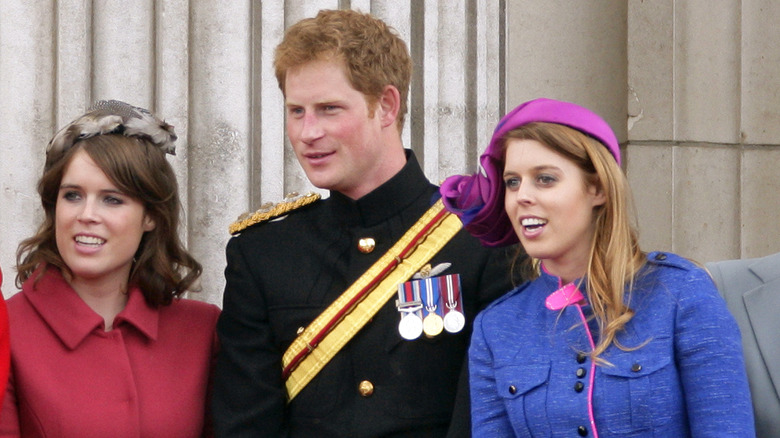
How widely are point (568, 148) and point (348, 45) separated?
2.46ft

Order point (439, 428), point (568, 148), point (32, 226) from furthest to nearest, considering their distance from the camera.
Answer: point (32, 226) → point (439, 428) → point (568, 148)

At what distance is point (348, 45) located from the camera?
11.7 feet

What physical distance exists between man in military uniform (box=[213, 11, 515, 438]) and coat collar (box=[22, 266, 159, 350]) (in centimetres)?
24

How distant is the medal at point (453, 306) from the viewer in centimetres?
348

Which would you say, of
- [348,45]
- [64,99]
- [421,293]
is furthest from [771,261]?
[64,99]

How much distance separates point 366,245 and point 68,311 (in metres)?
0.84

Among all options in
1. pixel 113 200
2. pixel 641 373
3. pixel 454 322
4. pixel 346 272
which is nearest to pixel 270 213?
pixel 346 272

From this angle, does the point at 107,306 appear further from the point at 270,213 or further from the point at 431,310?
the point at 431,310

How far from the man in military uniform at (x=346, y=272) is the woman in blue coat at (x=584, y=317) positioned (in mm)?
274

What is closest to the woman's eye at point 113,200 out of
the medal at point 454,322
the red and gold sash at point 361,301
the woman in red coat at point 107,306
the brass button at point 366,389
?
the woman in red coat at point 107,306

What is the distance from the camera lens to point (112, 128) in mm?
3785

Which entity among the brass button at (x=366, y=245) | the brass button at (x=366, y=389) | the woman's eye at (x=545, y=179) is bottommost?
the brass button at (x=366, y=389)

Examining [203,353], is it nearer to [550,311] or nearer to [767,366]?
[550,311]

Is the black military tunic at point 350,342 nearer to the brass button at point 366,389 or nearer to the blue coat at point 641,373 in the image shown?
the brass button at point 366,389
